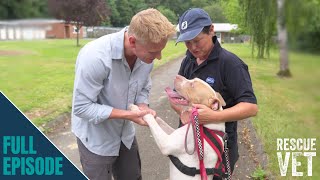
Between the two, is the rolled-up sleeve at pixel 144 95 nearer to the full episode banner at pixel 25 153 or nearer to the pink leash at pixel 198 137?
the pink leash at pixel 198 137

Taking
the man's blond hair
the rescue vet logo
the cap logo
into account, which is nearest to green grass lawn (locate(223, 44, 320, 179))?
the rescue vet logo

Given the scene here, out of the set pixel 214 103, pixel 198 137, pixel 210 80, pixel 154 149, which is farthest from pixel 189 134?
pixel 154 149

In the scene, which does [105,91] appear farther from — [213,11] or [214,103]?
[213,11]

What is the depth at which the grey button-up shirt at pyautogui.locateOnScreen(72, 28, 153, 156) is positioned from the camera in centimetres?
213

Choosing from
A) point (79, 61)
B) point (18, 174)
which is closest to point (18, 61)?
point (79, 61)

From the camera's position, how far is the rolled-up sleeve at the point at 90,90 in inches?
83.1

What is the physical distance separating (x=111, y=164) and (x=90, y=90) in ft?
1.93

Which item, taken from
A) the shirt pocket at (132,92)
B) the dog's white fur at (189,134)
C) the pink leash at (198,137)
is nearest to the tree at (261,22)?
the dog's white fur at (189,134)

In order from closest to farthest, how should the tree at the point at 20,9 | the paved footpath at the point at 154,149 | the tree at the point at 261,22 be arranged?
the tree at the point at 20,9
the tree at the point at 261,22
the paved footpath at the point at 154,149

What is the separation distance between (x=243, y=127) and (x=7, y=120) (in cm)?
454

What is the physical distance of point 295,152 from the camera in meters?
4.23

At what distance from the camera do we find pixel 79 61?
7.11ft

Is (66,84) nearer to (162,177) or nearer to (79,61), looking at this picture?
(162,177)

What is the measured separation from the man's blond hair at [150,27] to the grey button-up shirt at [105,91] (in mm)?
202
